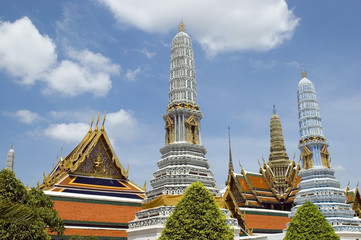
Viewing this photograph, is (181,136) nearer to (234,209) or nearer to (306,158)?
(234,209)

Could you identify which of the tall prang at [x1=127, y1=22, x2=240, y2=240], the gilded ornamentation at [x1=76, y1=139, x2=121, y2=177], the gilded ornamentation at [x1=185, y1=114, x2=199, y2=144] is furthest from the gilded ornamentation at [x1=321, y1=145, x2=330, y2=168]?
the gilded ornamentation at [x1=76, y1=139, x2=121, y2=177]

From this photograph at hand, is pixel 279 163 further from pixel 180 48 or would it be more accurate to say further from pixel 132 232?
pixel 132 232

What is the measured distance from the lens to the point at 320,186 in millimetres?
23375

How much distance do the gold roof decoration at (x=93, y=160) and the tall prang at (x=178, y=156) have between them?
21.5ft

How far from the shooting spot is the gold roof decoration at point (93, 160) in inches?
898

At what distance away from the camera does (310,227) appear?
607 inches

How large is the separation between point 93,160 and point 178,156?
814cm

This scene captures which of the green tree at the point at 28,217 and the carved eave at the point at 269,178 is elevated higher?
the carved eave at the point at 269,178

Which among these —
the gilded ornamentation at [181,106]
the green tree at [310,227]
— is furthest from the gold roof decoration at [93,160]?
the green tree at [310,227]

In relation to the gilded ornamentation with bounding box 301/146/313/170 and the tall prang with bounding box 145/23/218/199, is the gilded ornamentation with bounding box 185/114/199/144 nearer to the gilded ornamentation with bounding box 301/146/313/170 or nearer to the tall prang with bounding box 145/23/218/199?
the tall prang with bounding box 145/23/218/199

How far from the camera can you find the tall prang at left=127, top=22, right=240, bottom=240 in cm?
1611

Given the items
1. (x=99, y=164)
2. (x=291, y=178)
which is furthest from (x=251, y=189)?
(x=99, y=164)

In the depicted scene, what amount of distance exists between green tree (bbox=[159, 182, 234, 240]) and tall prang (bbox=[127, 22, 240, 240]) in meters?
3.57

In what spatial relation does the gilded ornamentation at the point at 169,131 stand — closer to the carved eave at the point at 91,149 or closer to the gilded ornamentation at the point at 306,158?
the carved eave at the point at 91,149
